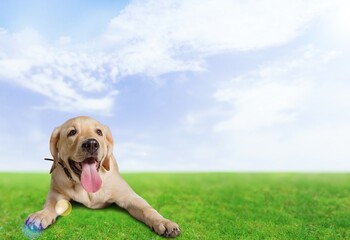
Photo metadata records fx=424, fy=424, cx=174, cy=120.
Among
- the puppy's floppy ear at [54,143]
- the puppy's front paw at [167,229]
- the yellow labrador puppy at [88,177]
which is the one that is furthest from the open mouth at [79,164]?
the puppy's front paw at [167,229]

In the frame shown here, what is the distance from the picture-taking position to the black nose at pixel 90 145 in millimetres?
4688

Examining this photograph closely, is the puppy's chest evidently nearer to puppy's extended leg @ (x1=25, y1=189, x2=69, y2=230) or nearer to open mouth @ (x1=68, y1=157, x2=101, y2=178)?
puppy's extended leg @ (x1=25, y1=189, x2=69, y2=230)

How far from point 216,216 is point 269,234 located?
101 centimetres

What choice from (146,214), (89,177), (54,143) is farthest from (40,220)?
(146,214)

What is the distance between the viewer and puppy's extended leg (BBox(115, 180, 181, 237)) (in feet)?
15.7

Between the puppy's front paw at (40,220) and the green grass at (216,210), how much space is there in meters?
0.10

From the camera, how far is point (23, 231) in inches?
205

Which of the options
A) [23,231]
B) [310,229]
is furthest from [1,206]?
[310,229]

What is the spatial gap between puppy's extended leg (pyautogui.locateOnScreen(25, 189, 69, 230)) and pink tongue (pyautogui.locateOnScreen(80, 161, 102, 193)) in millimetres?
562

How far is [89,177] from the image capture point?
16.2 ft

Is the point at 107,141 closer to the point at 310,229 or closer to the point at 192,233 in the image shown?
the point at 192,233

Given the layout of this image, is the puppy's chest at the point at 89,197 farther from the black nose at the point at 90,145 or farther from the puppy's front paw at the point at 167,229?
the puppy's front paw at the point at 167,229

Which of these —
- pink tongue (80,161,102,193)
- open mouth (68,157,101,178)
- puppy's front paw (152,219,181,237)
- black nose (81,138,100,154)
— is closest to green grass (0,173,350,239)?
puppy's front paw (152,219,181,237)

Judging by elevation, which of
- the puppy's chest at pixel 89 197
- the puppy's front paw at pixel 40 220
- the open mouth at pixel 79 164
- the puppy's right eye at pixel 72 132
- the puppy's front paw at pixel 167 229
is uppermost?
the puppy's right eye at pixel 72 132
